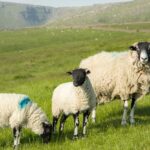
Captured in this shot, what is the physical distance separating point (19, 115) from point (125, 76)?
466 centimetres

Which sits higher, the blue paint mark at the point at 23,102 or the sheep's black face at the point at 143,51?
the sheep's black face at the point at 143,51

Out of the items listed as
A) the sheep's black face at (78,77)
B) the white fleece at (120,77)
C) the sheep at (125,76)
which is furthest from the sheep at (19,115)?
the white fleece at (120,77)

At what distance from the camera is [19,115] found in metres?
10.9

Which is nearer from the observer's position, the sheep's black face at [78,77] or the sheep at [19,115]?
the sheep at [19,115]

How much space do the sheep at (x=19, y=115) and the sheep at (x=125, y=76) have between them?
3.22 m

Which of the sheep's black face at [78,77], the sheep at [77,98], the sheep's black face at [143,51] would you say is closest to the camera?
the sheep's black face at [78,77]

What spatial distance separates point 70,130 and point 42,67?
3244 cm

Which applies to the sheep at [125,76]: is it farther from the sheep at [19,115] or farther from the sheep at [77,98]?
the sheep at [19,115]

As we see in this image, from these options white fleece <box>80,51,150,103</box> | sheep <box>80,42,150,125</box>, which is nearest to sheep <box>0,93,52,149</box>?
sheep <box>80,42,150,125</box>

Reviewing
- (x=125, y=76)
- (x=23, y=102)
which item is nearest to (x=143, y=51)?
(x=125, y=76)

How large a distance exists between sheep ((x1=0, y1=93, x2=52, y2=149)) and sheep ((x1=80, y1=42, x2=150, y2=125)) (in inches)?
127

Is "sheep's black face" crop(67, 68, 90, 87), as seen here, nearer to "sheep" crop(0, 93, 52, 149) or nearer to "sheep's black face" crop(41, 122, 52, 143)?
"sheep" crop(0, 93, 52, 149)

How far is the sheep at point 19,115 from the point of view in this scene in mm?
10945

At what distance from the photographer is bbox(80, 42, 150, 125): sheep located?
13633 millimetres
